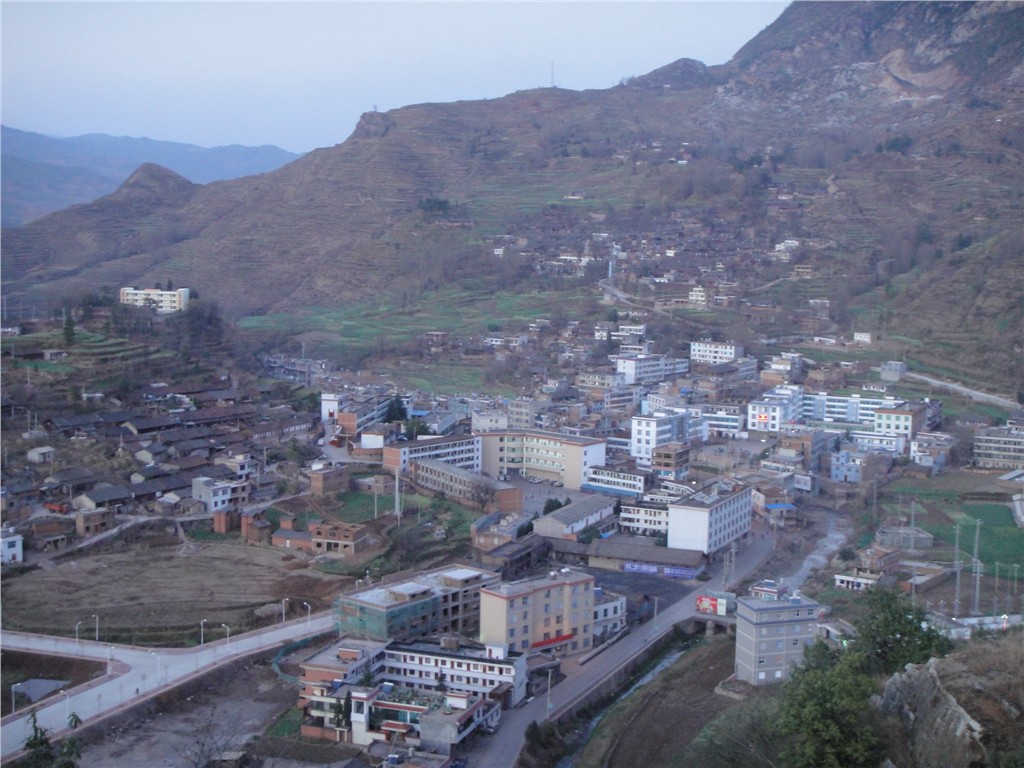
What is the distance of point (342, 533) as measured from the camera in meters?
9.26

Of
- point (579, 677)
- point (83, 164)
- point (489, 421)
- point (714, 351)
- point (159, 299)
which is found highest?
point (83, 164)

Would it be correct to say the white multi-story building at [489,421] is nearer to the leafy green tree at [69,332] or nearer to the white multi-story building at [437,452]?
the white multi-story building at [437,452]

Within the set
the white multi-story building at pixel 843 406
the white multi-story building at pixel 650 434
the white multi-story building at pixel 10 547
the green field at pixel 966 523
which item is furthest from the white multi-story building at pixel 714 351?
the white multi-story building at pixel 10 547

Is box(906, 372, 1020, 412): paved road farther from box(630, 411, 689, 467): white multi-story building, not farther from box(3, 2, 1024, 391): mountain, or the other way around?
box(630, 411, 689, 467): white multi-story building

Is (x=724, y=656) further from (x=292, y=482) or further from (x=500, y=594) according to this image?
(x=292, y=482)

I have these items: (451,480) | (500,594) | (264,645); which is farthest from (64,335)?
(500,594)

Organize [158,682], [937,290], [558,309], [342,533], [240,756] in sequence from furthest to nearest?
[558,309]
[937,290]
[342,533]
[158,682]
[240,756]

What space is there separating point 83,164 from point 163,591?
130ft

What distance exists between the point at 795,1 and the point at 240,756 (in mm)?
37682

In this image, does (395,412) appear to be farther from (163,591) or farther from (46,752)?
(46,752)

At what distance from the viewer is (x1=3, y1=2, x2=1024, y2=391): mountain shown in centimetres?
1917

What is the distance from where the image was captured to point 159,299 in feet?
53.3

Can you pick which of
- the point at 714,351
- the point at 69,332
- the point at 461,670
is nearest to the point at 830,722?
the point at 461,670

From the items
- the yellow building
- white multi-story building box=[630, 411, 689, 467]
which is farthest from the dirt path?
white multi-story building box=[630, 411, 689, 467]
